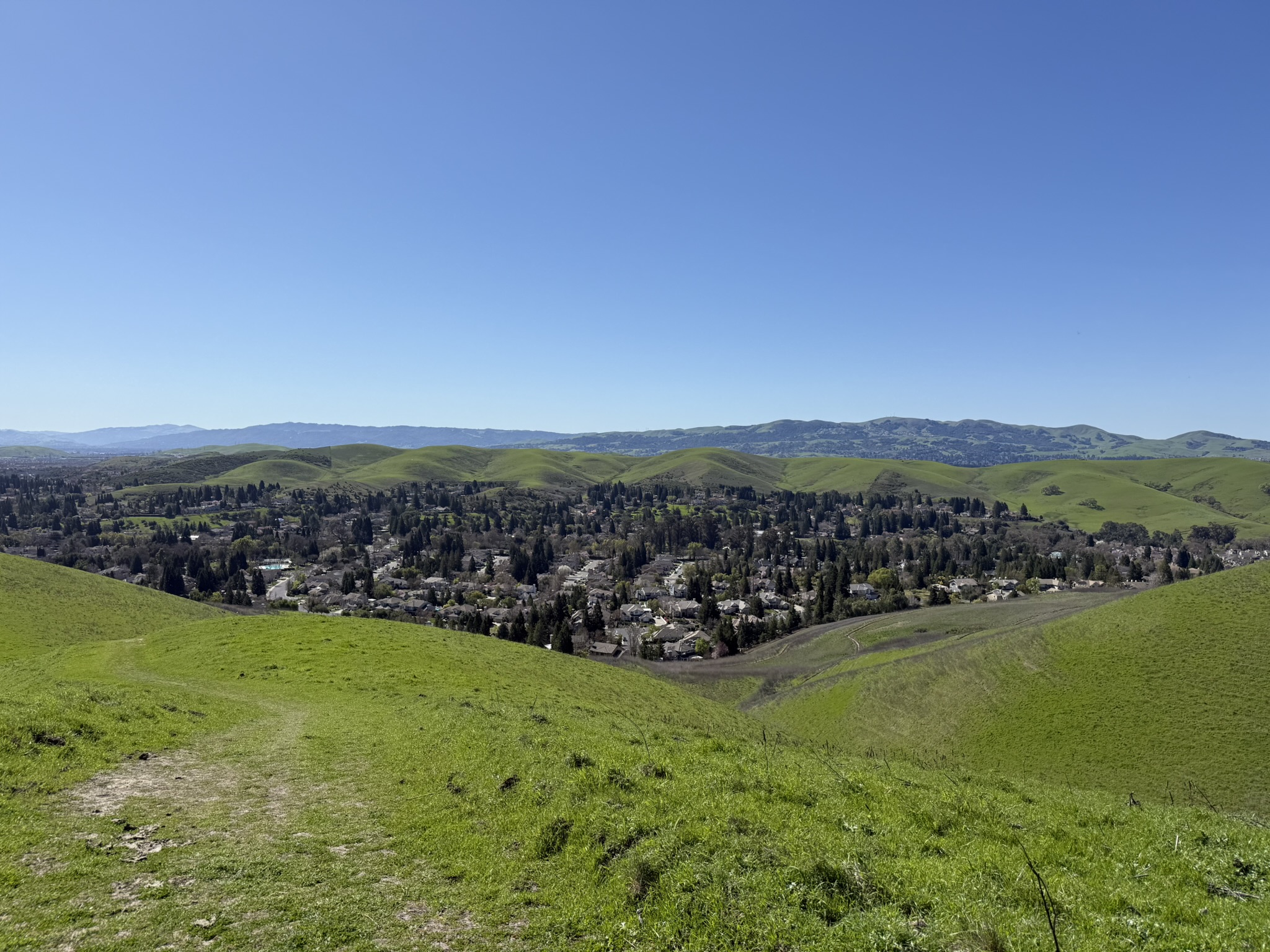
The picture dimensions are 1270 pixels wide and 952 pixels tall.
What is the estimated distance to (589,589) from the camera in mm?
184000

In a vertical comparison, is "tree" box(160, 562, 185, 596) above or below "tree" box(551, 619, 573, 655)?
below

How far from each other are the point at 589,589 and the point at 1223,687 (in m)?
148

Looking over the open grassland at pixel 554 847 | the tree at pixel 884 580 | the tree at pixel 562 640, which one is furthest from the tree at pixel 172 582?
the tree at pixel 884 580

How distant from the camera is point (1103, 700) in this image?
177 feet

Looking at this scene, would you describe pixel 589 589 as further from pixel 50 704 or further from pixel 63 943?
pixel 63 943

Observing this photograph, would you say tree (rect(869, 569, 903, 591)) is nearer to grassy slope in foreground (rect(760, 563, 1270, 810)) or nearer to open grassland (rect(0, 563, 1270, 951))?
grassy slope in foreground (rect(760, 563, 1270, 810))

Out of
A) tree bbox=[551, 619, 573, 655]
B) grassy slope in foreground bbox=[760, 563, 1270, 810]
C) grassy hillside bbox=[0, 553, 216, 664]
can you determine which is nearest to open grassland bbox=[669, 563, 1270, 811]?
grassy slope in foreground bbox=[760, 563, 1270, 810]

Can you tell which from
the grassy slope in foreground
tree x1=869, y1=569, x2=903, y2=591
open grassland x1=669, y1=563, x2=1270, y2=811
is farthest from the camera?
tree x1=869, y1=569, x2=903, y2=591

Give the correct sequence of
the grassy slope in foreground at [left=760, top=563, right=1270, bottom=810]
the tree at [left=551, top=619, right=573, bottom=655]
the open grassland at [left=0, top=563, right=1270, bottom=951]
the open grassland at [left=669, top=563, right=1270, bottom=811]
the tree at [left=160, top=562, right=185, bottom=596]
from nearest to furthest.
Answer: the open grassland at [left=0, top=563, right=1270, bottom=951]
the open grassland at [left=669, top=563, right=1270, bottom=811]
the grassy slope in foreground at [left=760, top=563, right=1270, bottom=810]
the tree at [left=551, top=619, right=573, bottom=655]
the tree at [left=160, top=562, right=185, bottom=596]

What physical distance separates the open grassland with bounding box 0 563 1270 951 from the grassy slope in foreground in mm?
31412

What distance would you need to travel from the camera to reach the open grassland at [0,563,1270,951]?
10.0 meters

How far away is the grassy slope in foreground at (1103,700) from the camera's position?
45.1m

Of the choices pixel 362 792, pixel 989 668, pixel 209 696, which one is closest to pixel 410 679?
pixel 209 696

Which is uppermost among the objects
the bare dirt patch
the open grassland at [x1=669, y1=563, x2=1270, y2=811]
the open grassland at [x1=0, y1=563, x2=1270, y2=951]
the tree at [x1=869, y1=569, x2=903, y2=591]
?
the open grassland at [x1=0, y1=563, x2=1270, y2=951]
